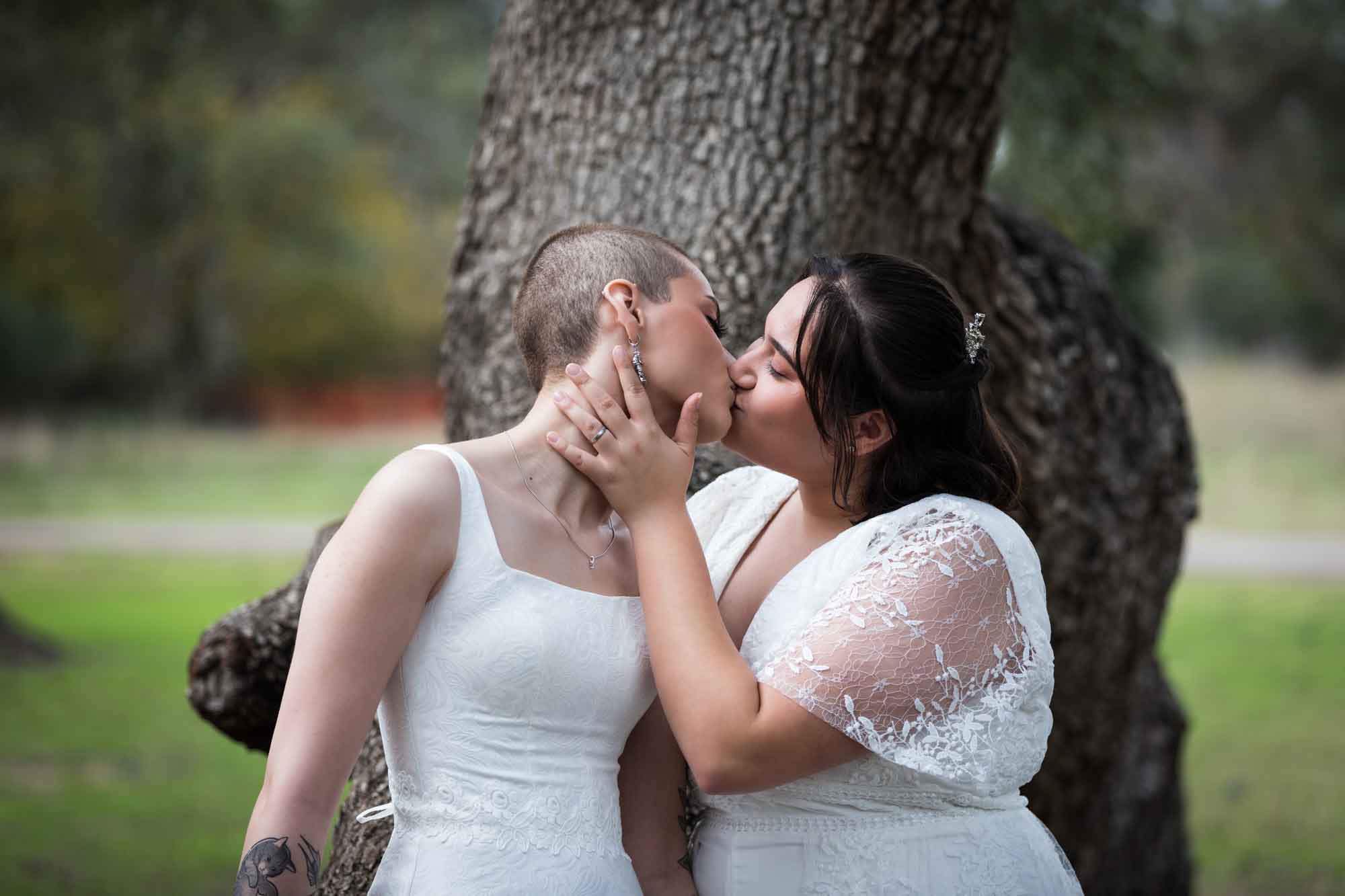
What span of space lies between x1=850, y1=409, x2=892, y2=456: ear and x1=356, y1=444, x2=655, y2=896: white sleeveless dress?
614mm

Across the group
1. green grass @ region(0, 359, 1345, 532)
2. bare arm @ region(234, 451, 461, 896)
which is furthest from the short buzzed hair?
green grass @ region(0, 359, 1345, 532)

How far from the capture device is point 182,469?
20.5 m

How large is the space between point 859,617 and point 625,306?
27.5 inches

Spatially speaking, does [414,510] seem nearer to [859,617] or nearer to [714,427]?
[714,427]

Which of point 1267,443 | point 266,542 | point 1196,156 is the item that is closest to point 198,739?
point 266,542

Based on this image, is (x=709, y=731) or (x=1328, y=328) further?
(x=1328, y=328)

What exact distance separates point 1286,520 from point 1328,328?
6.15 meters

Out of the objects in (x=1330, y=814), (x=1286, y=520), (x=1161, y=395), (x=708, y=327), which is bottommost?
(x=1286, y=520)

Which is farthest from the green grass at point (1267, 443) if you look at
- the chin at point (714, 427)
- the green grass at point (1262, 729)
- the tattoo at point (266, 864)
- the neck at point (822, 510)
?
the tattoo at point (266, 864)

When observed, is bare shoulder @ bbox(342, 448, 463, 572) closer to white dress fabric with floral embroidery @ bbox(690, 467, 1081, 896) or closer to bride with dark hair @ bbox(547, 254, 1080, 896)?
bride with dark hair @ bbox(547, 254, 1080, 896)

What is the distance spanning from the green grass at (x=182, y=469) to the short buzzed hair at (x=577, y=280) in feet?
46.7

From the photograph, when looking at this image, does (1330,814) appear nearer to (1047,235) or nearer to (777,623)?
(1047,235)

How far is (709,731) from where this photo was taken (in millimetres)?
2150

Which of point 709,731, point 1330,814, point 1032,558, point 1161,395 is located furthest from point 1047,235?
point 1330,814
